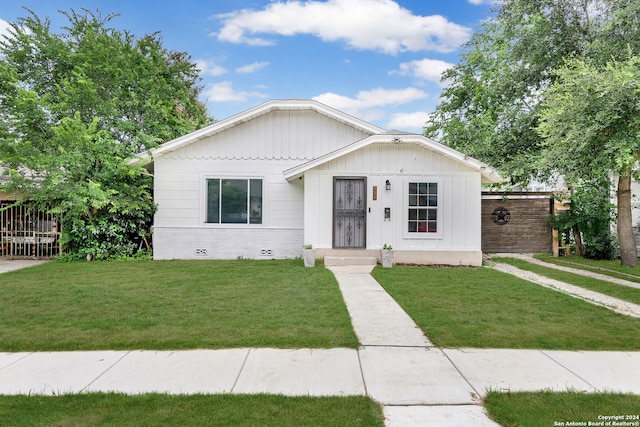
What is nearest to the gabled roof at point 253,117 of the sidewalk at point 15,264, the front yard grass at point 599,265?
the sidewalk at point 15,264

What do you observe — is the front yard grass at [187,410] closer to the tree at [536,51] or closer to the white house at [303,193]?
the white house at [303,193]

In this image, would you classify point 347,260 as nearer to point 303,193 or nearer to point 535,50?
point 303,193

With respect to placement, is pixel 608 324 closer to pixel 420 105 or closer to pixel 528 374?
pixel 528 374

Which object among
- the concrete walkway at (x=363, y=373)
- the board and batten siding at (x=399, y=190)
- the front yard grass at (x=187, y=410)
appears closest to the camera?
the front yard grass at (x=187, y=410)

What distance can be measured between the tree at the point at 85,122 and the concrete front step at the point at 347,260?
5.41 metres

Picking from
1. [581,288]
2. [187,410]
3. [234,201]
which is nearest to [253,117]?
[234,201]

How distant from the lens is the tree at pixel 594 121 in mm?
6988

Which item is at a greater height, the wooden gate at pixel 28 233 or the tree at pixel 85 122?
the tree at pixel 85 122

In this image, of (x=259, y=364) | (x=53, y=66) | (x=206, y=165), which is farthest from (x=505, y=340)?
Result: (x=53, y=66)

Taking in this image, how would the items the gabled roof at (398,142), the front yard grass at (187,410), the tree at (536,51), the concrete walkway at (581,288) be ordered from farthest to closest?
1. the tree at (536,51)
2. the gabled roof at (398,142)
3. the concrete walkway at (581,288)
4. the front yard grass at (187,410)

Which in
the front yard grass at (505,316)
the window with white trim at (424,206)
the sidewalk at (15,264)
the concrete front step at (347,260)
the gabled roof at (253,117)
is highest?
the gabled roof at (253,117)

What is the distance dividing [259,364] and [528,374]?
8.30ft

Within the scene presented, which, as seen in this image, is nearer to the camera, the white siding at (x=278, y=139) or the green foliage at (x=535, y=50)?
the green foliage at (x=535, y=50)

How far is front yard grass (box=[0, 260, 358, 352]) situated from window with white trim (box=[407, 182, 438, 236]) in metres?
2.96
